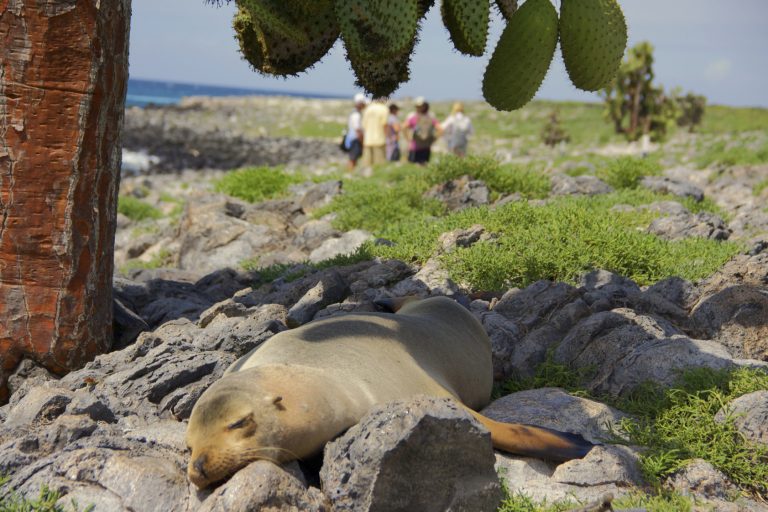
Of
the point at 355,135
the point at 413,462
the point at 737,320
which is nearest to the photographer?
the point at 413,462

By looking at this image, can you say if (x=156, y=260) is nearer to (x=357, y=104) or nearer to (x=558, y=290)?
(x=558, y=290)

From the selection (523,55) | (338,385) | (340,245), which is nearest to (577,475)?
(338,385)

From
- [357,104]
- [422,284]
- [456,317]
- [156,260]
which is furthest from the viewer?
[357,104]

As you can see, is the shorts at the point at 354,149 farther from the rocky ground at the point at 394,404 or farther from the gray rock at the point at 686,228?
the gray rock at the point at 686,228

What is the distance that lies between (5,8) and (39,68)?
42 cm

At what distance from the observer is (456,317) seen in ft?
19.6

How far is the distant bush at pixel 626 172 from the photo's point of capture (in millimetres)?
12664

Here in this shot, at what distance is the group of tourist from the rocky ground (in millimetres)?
9486

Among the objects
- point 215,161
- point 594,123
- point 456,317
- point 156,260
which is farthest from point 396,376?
point 594,123

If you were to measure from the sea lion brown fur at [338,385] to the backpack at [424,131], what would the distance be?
1318 cm

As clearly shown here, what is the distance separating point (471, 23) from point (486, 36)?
0.38 feet

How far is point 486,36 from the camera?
4.74m

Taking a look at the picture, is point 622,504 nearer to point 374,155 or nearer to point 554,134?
point 374,155

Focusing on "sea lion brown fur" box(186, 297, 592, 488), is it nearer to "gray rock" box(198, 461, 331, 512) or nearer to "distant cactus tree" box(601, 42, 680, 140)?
"gray rock" box(198, 461, 331, 512)
